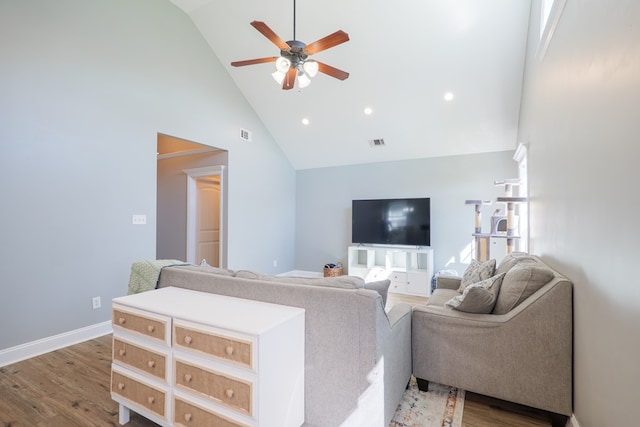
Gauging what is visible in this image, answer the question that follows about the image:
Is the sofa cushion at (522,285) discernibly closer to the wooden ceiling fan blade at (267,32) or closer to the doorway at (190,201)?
the wooden ceiling fan blade at (267,32)

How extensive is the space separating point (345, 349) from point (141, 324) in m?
1.20

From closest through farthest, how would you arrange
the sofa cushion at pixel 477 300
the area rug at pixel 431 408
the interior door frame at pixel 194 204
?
1. the area rug at pixel 431 408
2. the sofa cushion at pixel 477 300
3. the interior door frame at pixel 194 204

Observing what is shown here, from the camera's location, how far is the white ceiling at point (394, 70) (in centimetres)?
346

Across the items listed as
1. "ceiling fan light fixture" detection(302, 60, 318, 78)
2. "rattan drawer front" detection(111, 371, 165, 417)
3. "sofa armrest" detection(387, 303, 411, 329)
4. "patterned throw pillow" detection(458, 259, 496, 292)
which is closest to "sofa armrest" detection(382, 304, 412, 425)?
"sofa armrest" detection(387, 303, 411, 329)

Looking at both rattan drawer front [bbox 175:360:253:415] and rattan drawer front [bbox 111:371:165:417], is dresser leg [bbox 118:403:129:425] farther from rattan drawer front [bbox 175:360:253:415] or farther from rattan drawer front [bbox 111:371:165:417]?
rattan drawer front [bbox 175:360:253:415]

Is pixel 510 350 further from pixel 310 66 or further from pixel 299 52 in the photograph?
pixel 299 52

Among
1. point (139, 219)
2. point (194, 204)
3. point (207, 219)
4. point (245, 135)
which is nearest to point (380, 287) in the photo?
point (139, 219)

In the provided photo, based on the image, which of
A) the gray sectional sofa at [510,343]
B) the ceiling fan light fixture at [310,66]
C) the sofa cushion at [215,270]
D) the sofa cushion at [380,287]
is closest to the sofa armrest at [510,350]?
the gray sectional sofa at [510,343]

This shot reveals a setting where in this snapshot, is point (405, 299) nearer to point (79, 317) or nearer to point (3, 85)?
point (79, 317)

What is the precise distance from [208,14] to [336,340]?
4.73 m

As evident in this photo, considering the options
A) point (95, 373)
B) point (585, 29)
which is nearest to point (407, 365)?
point (585, 29)

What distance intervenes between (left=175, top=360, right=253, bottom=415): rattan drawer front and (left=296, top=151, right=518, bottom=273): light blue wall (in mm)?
4561

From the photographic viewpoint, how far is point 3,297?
2572mm

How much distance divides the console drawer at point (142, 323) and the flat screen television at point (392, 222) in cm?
445
